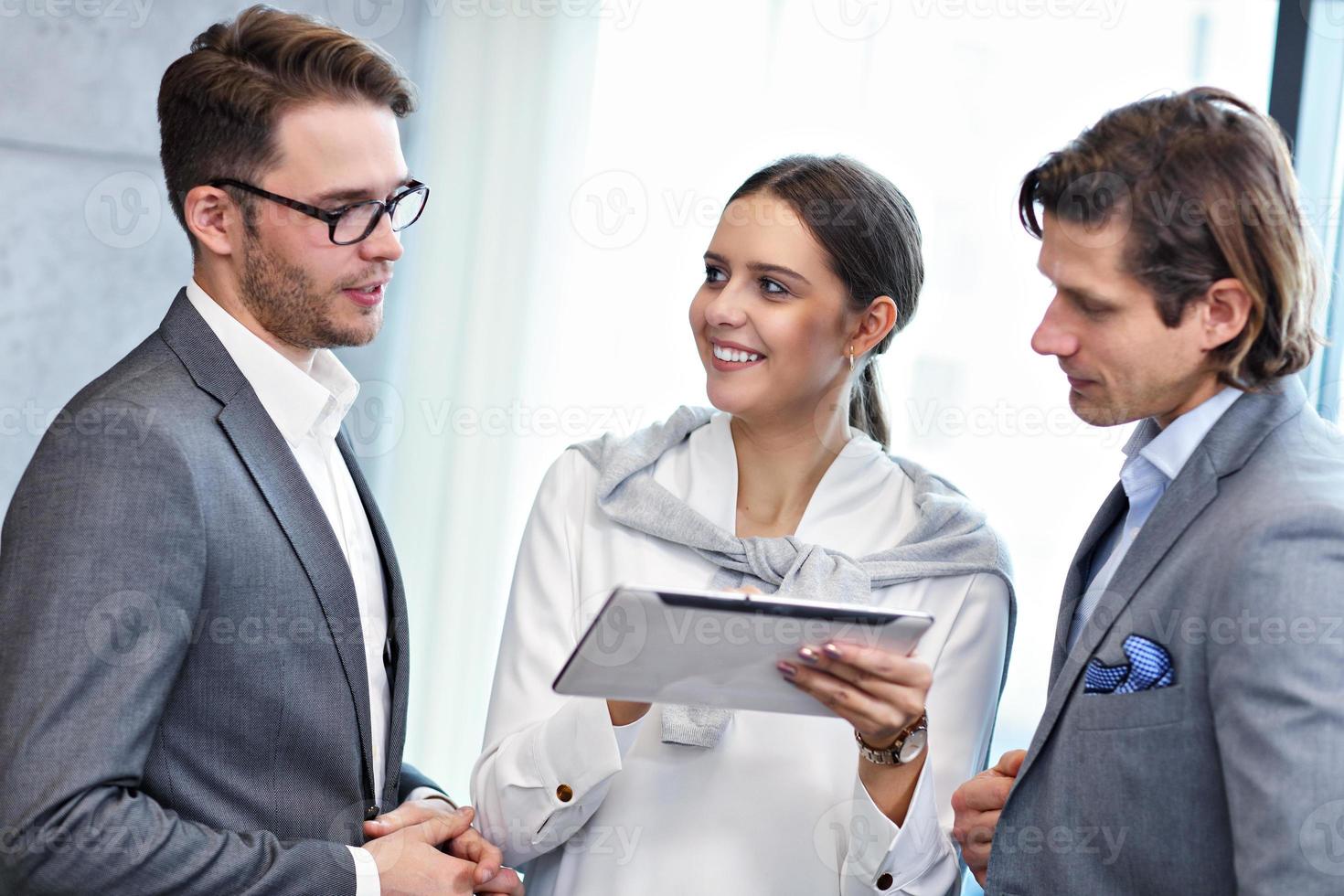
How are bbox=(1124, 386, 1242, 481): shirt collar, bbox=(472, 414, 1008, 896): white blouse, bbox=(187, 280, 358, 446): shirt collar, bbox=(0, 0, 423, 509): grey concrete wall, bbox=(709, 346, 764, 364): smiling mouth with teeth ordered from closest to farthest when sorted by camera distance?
1. bbox=(1124, 386, 1242, 481): shirt collar
2. bbox=(187, 280, 358, 446): shirt collar
3. bbox=(472, 414, 1008, 896): white blouse
4. bbox=(709, 346, 764, 364): smiling mouth with teeth
5. bbox=(0, 0, 423, 509): grey concrete wall

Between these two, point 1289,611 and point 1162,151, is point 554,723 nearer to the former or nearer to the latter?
point 1289,611

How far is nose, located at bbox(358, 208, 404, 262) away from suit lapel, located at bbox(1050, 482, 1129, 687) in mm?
1027

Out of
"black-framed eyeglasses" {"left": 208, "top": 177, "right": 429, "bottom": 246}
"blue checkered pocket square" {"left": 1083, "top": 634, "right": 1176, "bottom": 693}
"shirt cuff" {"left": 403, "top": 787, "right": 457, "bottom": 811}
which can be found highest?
"black-framed eyeglasses" {"left": 208, "top": 177, "right": 429, "bottom": 246}

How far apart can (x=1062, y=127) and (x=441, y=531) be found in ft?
6.25

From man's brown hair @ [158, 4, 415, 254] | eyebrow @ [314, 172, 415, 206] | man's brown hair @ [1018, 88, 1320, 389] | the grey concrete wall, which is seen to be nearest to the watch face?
man's brown hair @ [1018, 88, 1320, 389]

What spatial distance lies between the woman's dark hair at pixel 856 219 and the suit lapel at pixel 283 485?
892 mm

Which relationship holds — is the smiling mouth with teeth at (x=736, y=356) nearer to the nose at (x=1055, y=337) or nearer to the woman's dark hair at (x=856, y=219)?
the woman's dark hair at (x=856, y=219)

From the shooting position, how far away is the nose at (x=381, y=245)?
69.7 inches

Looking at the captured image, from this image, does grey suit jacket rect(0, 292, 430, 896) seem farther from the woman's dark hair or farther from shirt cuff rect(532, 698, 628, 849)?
the woman's dark hair

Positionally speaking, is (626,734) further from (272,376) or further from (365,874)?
(272,376)

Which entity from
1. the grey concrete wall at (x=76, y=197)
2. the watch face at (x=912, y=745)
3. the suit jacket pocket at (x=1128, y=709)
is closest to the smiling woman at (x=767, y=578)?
the watch face at (x=912, y=745)

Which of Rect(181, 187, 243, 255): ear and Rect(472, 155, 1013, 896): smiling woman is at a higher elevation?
Rect(181, 187, 243, 255): ear

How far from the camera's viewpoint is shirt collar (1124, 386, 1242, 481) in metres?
1.51

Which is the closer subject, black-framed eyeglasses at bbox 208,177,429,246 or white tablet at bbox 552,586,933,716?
white tablet at bbox 552,586,933,716
